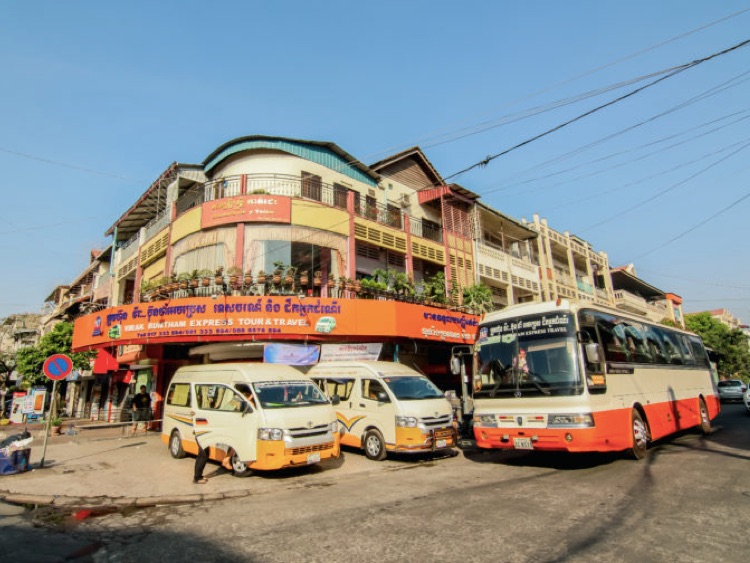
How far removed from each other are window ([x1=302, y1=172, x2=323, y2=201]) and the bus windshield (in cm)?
1163

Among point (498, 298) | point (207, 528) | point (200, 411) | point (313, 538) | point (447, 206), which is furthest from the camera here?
point (498, 298)

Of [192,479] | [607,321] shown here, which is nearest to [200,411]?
[192,479]

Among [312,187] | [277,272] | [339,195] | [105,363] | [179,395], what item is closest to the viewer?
[179,395]

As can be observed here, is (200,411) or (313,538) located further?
(200,411)

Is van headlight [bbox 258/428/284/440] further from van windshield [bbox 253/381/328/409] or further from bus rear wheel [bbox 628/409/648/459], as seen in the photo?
bus rear wheel [bbox 628/409/648/459]

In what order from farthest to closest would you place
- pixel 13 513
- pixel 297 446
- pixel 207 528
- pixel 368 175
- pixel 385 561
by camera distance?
pixel 368 175 → pixel 297 446 → pixel 13 513 → pixel 207 528 → pixel 385 561

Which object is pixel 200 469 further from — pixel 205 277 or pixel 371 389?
pixel 205 277

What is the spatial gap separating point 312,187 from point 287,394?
1155cm

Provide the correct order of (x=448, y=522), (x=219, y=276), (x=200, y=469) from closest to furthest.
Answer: (x=448, y=522) → (x=200, y=469) → (x=219, y=276)

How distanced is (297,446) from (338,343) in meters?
7.58

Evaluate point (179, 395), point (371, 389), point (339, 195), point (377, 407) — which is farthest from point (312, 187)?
point (377, 407)

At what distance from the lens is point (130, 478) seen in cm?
931

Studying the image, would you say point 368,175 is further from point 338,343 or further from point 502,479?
point 502,479

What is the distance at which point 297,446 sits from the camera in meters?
8.98
